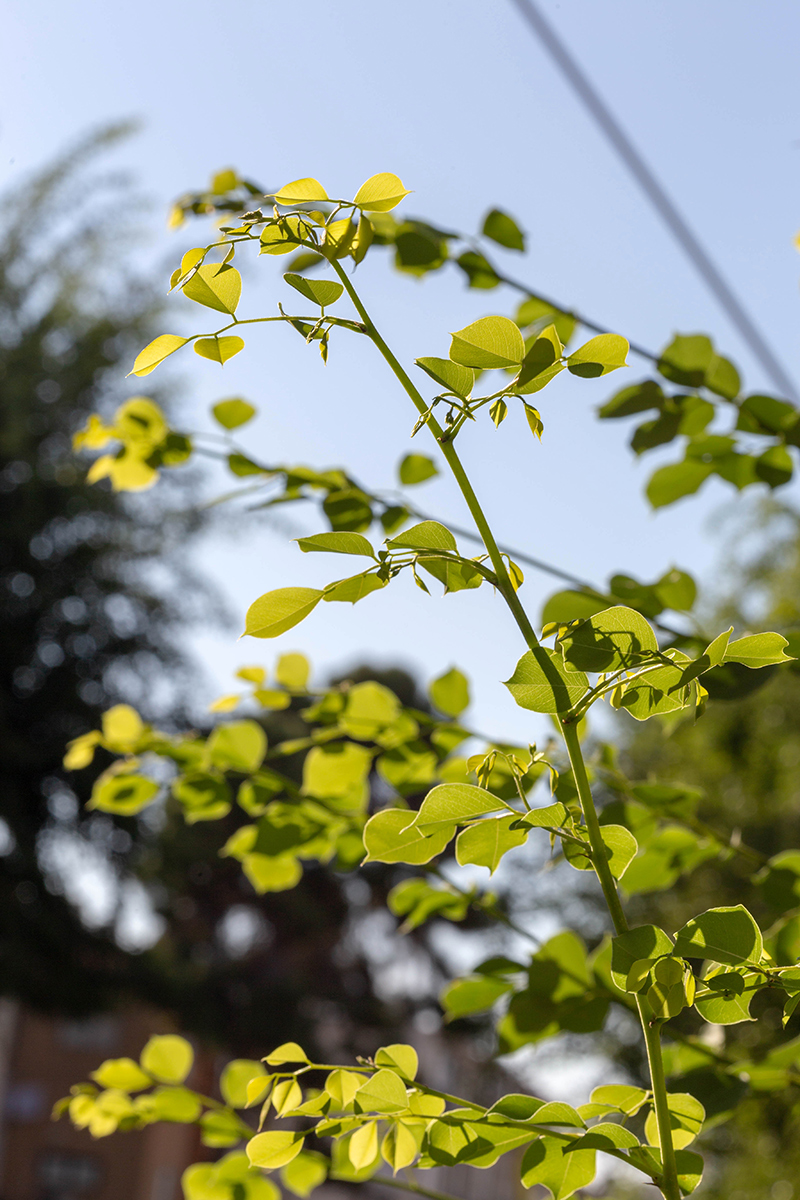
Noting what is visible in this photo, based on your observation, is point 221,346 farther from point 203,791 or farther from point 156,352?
point 203,791

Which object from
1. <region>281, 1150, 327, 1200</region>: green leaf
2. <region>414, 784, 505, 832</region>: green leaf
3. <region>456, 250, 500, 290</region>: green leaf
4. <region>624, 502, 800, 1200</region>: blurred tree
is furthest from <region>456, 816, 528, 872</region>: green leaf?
<region>624, 502, 800, 1200</region>: blurred tree

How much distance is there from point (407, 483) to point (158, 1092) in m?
0.29

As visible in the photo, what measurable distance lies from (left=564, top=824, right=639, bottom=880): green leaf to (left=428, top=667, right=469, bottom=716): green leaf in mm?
228

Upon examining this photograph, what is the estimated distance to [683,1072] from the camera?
34 centimetres

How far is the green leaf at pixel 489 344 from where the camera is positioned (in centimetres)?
19

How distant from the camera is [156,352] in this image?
21 cm

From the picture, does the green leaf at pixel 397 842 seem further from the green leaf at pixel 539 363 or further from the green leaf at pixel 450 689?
the green leaf at pixel 450 689

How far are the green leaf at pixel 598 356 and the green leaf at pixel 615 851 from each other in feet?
0.32

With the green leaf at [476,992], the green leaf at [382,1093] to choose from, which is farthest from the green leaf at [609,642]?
the green leaf at [476,992]

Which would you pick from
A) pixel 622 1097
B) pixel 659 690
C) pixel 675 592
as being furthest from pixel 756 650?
pixel 675 592

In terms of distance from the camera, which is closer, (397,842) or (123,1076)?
(397,842)

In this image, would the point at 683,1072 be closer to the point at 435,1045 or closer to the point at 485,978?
the point at 485,978

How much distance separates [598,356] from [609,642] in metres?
0.06

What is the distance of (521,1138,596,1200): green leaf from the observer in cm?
21
